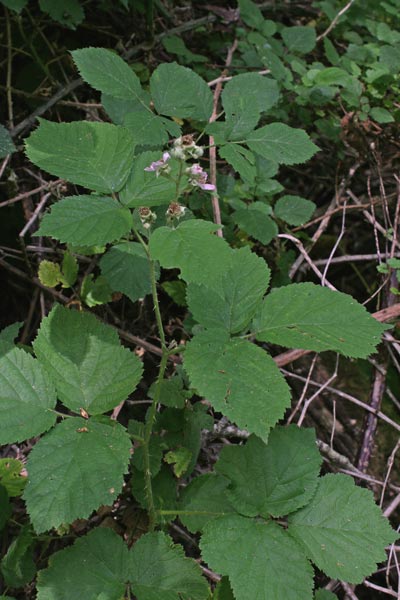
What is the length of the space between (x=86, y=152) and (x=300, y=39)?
171 centimetres

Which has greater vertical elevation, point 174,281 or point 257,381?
point 257,381

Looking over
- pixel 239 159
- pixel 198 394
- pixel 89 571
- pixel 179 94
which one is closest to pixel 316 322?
pixel 198 394

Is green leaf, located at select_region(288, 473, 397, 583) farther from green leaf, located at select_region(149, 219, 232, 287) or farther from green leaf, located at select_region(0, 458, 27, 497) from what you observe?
green leaf, located at select_region(0, 458, 27, 497)

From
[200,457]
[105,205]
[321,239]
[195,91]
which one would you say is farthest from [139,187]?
[321,239]

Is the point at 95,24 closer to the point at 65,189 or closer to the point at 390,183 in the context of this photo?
the point at 65,189

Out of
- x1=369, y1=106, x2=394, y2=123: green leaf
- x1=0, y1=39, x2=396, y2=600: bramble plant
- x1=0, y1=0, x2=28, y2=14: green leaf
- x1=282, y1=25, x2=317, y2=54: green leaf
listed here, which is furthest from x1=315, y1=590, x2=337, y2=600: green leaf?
x1=282, y1=25, x2=317, y2=54: green leaf

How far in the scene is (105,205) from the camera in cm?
121

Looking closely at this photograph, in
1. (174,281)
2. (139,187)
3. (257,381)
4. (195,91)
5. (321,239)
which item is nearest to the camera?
(257,381)

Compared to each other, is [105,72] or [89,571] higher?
[105,72]

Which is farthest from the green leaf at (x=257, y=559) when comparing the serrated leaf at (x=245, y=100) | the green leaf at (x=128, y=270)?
the serrated leaf at (x=245, y=100)

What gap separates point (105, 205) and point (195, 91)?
756 mm

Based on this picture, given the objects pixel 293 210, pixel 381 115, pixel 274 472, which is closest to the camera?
pixel 274 472

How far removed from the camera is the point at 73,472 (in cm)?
113

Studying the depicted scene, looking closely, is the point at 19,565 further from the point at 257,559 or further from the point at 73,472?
the point at 257,559
